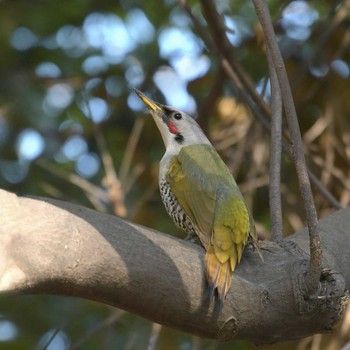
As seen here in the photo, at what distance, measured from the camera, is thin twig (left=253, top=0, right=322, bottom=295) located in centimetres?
236

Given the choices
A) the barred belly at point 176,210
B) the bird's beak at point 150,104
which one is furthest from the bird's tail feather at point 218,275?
the bird's beak at point 150,104

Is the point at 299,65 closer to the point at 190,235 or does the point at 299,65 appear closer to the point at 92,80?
the point at 92,80

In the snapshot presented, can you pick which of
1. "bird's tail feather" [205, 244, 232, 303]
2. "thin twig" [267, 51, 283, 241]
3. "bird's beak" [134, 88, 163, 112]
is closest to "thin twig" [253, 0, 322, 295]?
"bird's tail feather" [205, 244, 232, 303]

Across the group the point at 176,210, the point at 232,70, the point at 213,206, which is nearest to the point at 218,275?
the point at 213,206

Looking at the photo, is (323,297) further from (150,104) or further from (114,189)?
(114,189)

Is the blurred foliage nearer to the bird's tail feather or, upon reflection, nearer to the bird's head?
the bird's head

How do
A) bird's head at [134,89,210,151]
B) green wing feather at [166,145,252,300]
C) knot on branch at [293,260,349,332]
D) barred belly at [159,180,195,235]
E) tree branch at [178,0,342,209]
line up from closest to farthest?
knot on branch at [293,260,349,332]
green wing feather at [166,145,252,300]
barred belly at [159,180,195,235]
tree branch at [178,0,342,209]
bird's head at [134,89,210,151]

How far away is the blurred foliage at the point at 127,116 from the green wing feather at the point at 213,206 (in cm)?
96

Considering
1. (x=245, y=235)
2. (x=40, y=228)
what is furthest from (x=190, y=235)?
(x=40, y=228)

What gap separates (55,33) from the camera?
5375 millimetres

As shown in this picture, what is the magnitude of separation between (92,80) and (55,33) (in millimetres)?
333

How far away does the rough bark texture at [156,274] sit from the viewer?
2059 mm

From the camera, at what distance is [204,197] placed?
11.1 feet

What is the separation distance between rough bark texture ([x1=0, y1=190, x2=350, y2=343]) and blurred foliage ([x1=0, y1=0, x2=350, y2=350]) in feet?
6.33
